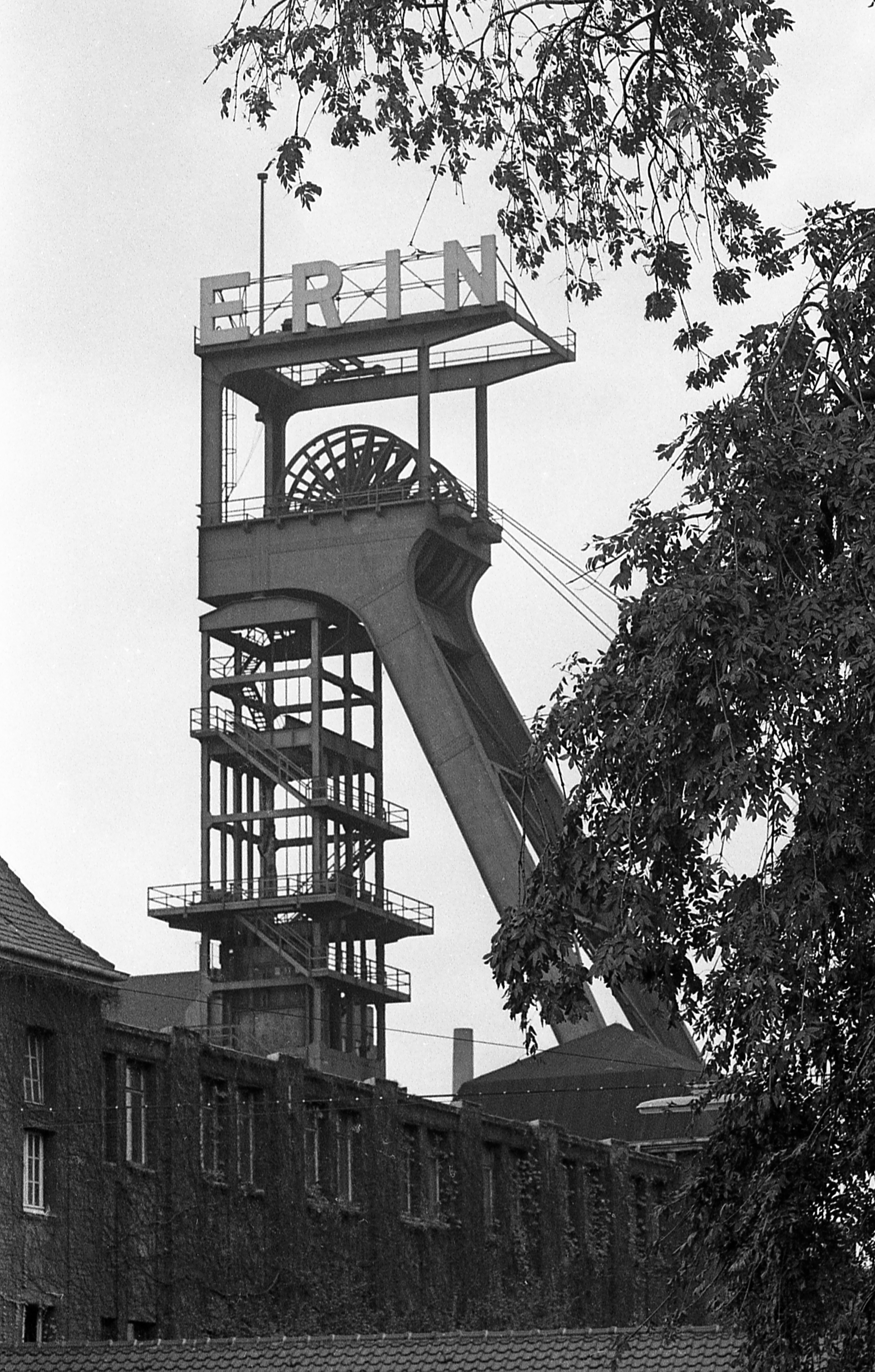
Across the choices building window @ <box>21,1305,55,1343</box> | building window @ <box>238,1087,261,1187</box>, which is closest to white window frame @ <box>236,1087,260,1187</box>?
building window @ <box>238,1087,261,1187</box>

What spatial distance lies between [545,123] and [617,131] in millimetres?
526

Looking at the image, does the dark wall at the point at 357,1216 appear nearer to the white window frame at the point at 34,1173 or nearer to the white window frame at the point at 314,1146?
the white window frame at the point at 314,1146

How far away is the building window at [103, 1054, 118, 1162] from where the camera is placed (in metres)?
41.5

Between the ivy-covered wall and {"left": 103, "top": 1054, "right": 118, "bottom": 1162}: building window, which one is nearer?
the ivy-covered wall

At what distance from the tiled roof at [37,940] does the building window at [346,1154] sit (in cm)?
883

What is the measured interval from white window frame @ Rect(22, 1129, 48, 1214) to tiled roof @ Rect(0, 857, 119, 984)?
8.91 feet

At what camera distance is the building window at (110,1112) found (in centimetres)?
4147

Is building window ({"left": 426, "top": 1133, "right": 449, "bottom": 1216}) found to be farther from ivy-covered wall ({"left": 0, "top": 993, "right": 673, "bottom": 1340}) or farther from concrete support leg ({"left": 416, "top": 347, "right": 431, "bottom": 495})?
concrete support leg ({"left": 416, "top": 347, "right": 431, "bottom": 495})

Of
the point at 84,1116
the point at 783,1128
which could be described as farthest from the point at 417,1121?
the point at 783,1128

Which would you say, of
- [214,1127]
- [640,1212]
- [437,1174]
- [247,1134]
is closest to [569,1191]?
[640,1212]

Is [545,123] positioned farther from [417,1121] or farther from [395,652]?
[395,652]

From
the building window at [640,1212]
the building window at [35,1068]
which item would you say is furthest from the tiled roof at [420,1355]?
the building window at [640,1212]

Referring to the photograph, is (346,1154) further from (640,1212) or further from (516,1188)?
(640,1212)

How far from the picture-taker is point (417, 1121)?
5084cm
